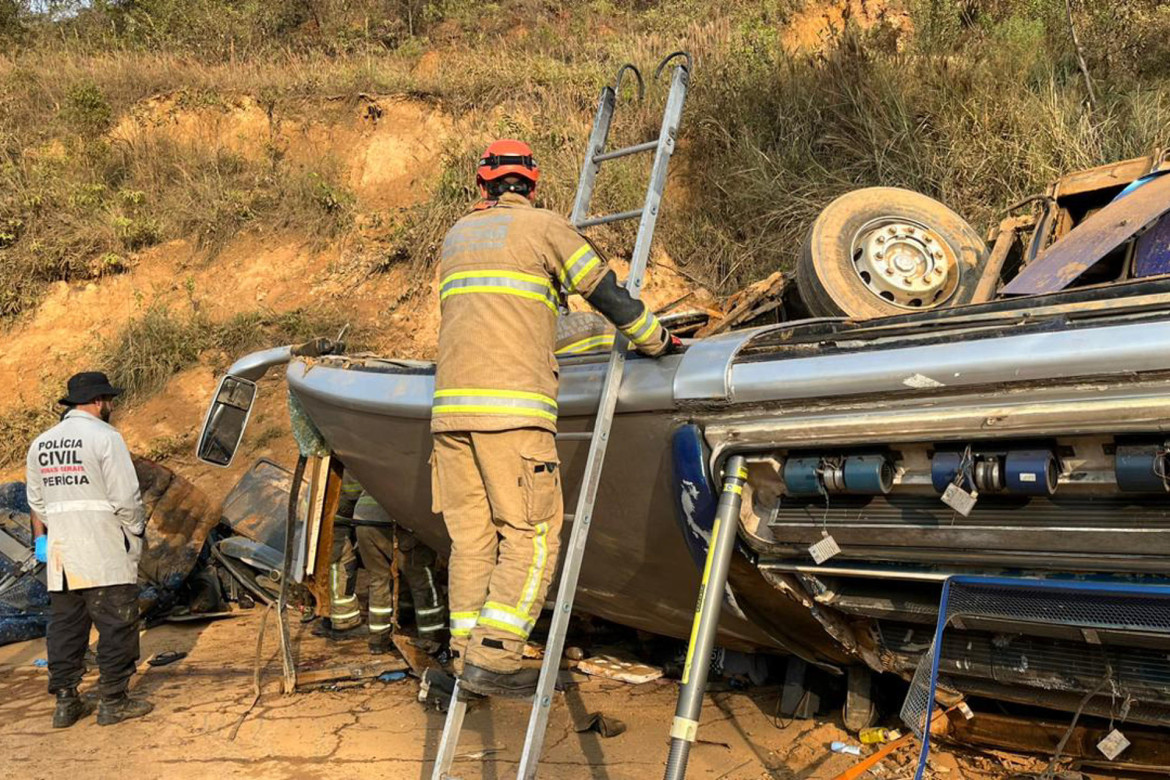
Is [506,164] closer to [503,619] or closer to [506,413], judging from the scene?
[506,413]

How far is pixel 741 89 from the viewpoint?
9.23m

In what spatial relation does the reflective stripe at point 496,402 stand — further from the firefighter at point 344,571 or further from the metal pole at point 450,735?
the firefighter at point 344,571

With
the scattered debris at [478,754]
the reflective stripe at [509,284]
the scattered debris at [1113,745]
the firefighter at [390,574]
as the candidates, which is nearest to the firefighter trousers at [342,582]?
the firefighter at [390,574]

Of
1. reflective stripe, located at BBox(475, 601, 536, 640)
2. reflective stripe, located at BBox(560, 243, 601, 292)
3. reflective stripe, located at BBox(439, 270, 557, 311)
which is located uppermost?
reflective stripe, located at BBox(560, 243, 601, 292)

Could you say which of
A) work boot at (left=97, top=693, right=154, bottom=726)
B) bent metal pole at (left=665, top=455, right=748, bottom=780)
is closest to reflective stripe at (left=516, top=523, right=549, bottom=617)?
bent metal pole at (left=665, top=455, right=748, bottom=780)

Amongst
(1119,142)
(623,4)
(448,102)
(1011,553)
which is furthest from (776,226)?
(623,4)

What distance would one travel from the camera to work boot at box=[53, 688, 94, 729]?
4.61 meters

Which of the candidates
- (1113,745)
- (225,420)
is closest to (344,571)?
(225,420)

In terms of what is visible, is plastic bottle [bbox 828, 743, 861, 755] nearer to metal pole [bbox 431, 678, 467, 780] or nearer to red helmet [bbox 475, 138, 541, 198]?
metal pole [bbox 431, 678, 467, 780]

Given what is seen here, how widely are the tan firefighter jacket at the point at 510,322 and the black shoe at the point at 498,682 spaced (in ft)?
2.28

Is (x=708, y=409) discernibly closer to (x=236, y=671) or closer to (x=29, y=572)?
(x=236, y=671)

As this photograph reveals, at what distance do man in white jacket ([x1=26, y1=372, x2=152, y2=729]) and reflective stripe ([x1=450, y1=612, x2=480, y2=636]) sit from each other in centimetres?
243

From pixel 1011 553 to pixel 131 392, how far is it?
9.53 m

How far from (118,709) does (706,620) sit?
3.30 meters
